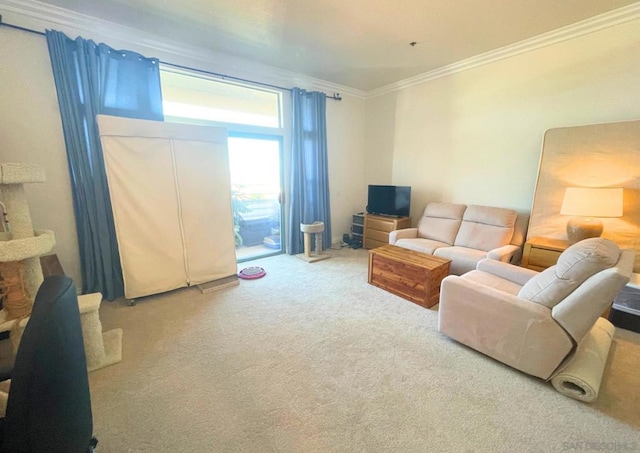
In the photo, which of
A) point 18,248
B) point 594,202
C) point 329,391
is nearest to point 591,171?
point 594,202

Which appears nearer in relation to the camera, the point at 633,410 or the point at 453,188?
the point at 633,410

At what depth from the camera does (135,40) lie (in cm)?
288

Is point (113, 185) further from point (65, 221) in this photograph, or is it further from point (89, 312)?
point (89, 312)

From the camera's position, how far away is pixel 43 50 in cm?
248

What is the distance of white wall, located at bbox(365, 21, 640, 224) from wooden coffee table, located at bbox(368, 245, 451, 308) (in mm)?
1549

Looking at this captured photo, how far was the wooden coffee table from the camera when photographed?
275cm

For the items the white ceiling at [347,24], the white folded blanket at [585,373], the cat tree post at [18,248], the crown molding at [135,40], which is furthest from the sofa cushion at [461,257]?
the cat tree post at [18,248]

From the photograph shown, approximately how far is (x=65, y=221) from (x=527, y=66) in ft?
17.8

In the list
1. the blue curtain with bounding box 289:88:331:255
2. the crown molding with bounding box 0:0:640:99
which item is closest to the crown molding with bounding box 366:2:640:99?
the crown molding with bounding box 0:0:640:99

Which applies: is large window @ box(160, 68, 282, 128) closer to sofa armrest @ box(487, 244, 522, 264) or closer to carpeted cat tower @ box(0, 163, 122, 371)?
carpeted cat tower @ box(0, 163, 122, 371)

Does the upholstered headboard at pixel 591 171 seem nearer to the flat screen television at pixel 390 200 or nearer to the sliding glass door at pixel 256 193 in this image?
the flat screen television at pixel 390 200

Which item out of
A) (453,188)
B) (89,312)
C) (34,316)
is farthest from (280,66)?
(34,316)

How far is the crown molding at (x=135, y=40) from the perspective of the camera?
2.38 metres

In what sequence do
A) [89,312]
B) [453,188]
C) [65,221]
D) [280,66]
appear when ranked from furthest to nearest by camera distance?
1. [453,188]
2. [280,66]
3. [65,221]
4. [89,312]
